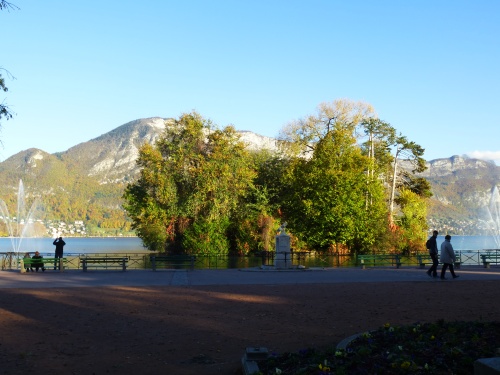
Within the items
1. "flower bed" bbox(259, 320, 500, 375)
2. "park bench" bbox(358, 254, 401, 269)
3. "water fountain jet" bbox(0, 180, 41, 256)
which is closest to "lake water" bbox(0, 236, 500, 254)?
"water fountain jet" bbox(0, 180, 41, 256)

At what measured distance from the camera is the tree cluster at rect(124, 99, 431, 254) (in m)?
50.2

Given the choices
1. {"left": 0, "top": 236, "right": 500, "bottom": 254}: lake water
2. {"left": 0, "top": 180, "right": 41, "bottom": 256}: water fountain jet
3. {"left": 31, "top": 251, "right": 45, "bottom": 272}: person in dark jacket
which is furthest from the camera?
{"left": 0, "top": 236, "right": 500, "bottom": 254}: lake water

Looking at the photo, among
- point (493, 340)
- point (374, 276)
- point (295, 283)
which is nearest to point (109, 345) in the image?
point (493, 340)

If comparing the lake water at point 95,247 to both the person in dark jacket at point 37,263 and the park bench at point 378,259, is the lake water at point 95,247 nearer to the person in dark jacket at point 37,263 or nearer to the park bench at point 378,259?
the person in dark jacket at point 37,263

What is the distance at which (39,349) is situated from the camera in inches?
413

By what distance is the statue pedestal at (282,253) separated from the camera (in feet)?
102

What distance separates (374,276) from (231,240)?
28076mm

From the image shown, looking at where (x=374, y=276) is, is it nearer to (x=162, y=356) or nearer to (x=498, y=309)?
(x=498, y=309)

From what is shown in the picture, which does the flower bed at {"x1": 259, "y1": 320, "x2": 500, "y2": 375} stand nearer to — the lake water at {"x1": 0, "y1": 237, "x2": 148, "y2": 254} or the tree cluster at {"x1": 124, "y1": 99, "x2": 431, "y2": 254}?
the tree cluster at {"x1": 124, "y1": 99, "x2": 431, "y2": 254}

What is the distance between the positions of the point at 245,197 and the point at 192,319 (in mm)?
39040

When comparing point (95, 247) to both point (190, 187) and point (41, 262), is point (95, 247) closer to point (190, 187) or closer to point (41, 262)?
point (190, 187)

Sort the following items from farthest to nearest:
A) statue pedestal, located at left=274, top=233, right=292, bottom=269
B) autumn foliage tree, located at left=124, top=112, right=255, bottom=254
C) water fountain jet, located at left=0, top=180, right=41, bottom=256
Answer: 1. autumn foliage tree, located at left=124, top=112, right=255, bottom=254
2. water fountain jet, located at left=0, top=180, right=41, bottom=256
3. statue pedestal, located at left=274, top=233, right=292, bottom=269

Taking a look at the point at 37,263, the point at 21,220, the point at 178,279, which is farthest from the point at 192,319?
the point at 21,220

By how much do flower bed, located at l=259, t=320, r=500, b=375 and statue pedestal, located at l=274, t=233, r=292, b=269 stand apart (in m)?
21.1
